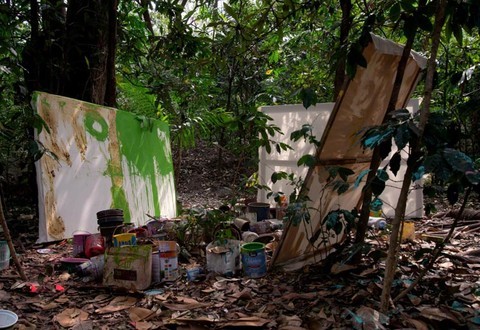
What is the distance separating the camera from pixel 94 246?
3.13m

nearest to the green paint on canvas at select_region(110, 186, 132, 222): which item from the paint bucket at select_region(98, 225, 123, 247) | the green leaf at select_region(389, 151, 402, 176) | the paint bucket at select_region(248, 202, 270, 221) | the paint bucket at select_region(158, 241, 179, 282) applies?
the paint bucket at select_region(98, 225, 123, 247)

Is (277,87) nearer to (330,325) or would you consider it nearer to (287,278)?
(287,278)

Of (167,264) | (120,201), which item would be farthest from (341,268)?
(120,201)

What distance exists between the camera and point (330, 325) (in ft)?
6.55

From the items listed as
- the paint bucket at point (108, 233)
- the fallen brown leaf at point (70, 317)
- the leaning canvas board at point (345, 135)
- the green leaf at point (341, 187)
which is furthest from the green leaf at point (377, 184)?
the paint bucket at point (108, 233)

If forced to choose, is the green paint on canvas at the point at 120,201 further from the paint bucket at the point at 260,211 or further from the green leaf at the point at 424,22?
the green leaf at the point at 424,22

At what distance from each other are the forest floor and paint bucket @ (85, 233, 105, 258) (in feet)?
0.70

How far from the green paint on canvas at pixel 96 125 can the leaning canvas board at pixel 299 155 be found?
6.87ft

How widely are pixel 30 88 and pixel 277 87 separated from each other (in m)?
4.46

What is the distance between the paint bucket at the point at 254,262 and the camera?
2.77 meters

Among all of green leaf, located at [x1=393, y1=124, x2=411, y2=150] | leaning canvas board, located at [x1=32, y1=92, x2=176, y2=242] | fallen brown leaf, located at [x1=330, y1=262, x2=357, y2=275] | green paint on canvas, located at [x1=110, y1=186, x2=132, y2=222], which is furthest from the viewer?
green paint on canvas, located at [x1=110, y1=186, x2=132, y2=222]

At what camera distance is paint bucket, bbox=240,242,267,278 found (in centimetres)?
277

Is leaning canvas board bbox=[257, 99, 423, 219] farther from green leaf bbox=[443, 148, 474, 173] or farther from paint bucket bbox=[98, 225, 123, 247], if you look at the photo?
green leaf bbox=[443, 148, 474, 173]

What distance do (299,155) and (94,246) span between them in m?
3.12
